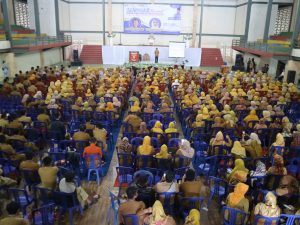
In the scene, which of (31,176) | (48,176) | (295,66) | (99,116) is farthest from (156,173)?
(295,66)

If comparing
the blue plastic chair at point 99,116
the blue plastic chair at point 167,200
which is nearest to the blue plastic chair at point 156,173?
the blue plastic chair at point 167,200

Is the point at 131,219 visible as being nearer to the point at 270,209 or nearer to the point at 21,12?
the point at 270,209

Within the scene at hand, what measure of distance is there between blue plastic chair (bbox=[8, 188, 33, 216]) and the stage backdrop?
76.6 ft

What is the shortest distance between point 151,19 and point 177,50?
192 inches

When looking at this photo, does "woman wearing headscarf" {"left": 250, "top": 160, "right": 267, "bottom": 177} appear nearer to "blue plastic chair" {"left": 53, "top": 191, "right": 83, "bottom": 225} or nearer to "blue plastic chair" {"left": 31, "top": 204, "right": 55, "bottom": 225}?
"blue plastic chair" {"left": 53, "top": 191, "right": 83, "bottom": 225}

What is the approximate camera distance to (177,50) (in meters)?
27.2

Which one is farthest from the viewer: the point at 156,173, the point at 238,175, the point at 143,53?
the point at 143,53

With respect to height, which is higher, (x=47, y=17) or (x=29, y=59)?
(x=47, y=17)

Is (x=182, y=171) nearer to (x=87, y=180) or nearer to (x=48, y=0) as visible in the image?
(x=87, y=180)

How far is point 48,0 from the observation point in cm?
2602

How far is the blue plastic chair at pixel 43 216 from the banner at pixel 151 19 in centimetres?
2727

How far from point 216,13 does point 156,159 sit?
90.6ft

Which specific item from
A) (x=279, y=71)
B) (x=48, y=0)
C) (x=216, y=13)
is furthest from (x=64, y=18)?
(x=279, y=71)

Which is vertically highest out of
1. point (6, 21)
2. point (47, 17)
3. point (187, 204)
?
point (47, 17)
